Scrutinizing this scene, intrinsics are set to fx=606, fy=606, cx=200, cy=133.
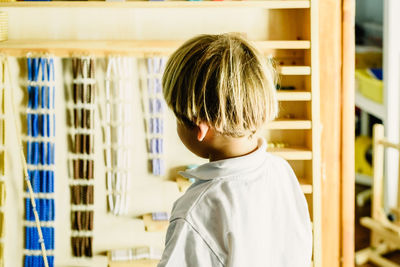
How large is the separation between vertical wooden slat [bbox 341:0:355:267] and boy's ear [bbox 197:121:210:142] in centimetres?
116

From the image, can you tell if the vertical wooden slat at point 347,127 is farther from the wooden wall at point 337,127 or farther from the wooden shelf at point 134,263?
the wooden shelf at point 134,263

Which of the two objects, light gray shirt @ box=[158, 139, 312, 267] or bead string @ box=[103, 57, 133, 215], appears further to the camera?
bead string @ box=[103, 57, 133, 215]

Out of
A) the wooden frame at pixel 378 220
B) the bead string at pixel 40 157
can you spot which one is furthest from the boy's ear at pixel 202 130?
the wooden frame at pixel 378 220

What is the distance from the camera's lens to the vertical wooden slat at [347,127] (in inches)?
87.4

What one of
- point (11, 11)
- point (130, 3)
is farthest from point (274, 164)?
point (11, 11)

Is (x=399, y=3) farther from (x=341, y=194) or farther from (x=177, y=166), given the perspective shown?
(x=177, y=166)

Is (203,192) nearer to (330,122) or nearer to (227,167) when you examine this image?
(227,167)

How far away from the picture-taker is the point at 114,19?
2160 mm

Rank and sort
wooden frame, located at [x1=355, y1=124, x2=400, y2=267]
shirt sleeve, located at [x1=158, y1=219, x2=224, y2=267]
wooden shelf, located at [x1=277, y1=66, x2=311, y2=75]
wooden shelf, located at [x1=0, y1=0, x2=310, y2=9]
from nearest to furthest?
1. shirt sleeve, located at [x1=158, y1=219, x2=224, y2=267]
2. wooden shelf, located at [x1=0, y1=0, x2=310, y2=9]
3. wooden shelf, located at [x1=277, y1=66, x2=311, y2=75]
4. wooden frame, located at [x1=355, y1=124, x2=400, y2=267]

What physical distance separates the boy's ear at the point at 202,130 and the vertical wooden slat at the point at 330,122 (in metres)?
1.11

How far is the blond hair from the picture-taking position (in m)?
1.16

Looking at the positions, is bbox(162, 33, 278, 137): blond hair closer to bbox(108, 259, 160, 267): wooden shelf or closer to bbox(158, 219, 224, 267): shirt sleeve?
bbox(158, 219, 224, 267): shirt sleeve

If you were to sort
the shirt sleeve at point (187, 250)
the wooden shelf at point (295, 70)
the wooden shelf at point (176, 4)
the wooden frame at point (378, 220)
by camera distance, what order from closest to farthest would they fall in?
the shirt sleeve at point (187, 250), the wooden shelf at point (176, 4), the wooden shelf at point (295, 70), the wooden frame at point (378, 220)

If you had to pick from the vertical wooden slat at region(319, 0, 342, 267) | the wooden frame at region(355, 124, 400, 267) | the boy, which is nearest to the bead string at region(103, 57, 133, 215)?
the vertical wooden slat at region(319, 0, 342, 267)
